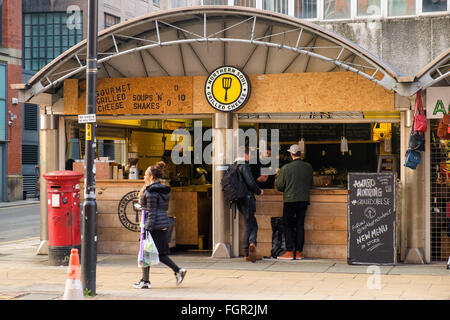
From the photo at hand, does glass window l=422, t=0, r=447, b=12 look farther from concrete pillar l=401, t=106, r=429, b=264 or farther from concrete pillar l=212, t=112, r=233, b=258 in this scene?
concrete pillar l=212, t=112, r=233, b=258

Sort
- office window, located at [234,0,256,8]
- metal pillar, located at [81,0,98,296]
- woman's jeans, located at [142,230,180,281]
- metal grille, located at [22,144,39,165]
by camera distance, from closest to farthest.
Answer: metal pillar, located at [81,0,98,296] < woman's jeans, located at [142,230,180,281] < office window, located at [234,0,256,8] < metal grille, located at [22,144,39,165]

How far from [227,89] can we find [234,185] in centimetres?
179

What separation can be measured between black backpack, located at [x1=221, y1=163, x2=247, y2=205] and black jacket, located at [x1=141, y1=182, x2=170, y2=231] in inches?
109

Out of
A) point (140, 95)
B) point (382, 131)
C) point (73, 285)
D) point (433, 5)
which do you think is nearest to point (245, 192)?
point (140, 95)

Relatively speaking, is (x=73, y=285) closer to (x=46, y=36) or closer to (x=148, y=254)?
(x=148, y=254)

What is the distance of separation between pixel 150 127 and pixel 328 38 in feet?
18.1

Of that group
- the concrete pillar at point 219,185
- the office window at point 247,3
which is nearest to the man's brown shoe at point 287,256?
the concrete pillar at point 219,185

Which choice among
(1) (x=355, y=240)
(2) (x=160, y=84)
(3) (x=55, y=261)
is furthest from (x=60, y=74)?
(1) (x=355, y=240)

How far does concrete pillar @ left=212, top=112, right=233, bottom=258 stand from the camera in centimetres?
1298

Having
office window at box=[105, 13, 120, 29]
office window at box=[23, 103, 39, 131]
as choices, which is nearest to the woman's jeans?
office window at box=[23, 103, 39, 131]

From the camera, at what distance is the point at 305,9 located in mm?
15172

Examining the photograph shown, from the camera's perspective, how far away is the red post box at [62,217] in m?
12.1

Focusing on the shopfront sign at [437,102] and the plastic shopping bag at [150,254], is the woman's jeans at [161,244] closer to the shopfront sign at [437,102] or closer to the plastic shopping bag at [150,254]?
the plastic shopping bag at [150,254]

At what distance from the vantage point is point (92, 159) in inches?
376
